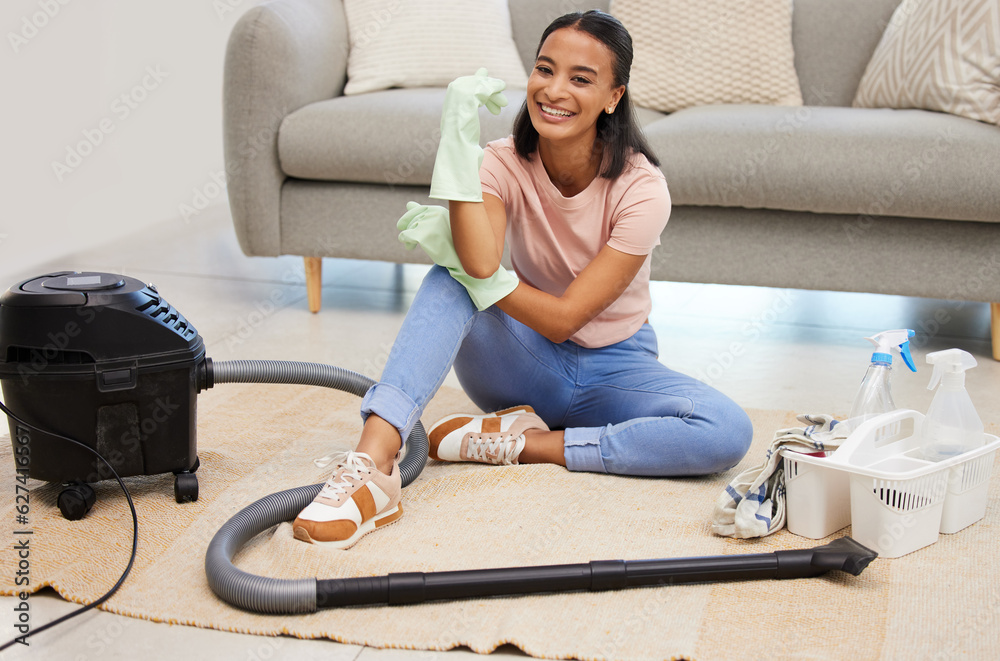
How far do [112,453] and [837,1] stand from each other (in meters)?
2.44

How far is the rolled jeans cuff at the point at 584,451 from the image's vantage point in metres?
1.56

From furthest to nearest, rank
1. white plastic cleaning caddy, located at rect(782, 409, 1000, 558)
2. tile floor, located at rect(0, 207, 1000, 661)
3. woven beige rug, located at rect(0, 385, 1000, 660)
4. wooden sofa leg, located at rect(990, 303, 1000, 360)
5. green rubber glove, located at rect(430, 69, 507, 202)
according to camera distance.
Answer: wooden sofa leg, located at rect(990, 303, 1000, 360)
tile floor, located at rect(0, 207, 1000, 661)
green rubber glove, located at rect(430, 69, 507, 202)
white plastic cleaning caddy, located at rect(782, 409, 1000, 558)
woven beige rug, located at rect(0, 385, 1000, 660)

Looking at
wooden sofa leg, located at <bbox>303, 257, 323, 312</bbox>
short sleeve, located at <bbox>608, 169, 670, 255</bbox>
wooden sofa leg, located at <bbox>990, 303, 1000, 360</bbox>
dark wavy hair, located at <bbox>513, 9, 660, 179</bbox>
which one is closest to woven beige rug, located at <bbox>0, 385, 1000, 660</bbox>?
short sleeve, located at <bbox>608, 169, 670, 255</bbox>

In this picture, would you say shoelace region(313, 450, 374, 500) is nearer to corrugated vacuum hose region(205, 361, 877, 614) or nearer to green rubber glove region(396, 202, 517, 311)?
corrugated vacuum hose region(205, 361, 877, 614)

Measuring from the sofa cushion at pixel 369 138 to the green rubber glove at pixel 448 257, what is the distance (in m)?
0.98

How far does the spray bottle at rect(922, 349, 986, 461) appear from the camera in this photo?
1.35 m

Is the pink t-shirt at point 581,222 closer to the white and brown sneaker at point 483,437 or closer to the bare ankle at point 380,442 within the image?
the white and brown sneaker at point 483,437

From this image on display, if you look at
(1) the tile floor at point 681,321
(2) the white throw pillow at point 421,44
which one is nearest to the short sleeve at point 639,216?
(1) the tile floor at point 681,321

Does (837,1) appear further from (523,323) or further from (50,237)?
(50,237)

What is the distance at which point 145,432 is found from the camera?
1.39 meters

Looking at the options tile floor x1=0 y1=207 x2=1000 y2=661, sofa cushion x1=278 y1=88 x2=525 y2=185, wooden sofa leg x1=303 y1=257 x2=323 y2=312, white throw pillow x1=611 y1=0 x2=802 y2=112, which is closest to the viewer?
tile floor x1=0 y1=207 x2=1000 y2=661

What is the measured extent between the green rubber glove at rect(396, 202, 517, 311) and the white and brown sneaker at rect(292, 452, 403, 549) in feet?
0.99

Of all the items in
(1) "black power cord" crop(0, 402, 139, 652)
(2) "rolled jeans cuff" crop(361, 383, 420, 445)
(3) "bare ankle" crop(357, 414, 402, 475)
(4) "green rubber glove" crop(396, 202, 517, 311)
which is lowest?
(1) "black power cord" crop(0, 402, 139, 652)

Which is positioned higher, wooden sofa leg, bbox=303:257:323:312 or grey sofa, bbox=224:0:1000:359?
grey sofa, bbox=224:0:1000:359
